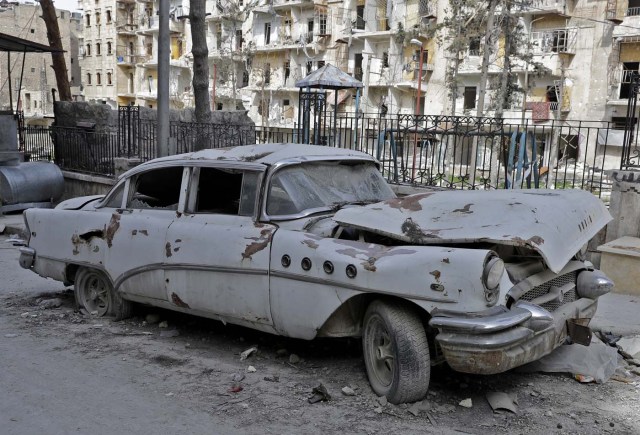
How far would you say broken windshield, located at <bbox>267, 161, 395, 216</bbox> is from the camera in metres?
5.17

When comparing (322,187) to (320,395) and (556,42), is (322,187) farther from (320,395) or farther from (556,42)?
(556,42)

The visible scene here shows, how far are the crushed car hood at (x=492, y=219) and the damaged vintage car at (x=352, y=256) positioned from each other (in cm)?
1

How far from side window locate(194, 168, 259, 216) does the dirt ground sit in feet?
4.06

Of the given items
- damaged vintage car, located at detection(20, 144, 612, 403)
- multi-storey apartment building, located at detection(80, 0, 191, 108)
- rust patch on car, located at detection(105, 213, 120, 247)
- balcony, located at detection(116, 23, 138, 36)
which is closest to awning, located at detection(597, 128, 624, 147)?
damaged vintage car, located at detection(20, 144, 612, 403)

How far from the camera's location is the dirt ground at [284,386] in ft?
13.6

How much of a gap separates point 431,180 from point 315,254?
5.43 metres

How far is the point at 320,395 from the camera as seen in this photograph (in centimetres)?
453

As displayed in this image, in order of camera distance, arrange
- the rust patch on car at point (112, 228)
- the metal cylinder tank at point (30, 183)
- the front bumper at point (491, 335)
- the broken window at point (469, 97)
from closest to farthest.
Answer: the front bumper at point (491, 335) < the rust patch on car at point (112, 228) < the metal cylinder tank at point (30, 183) < the broken window at point (469, 97)

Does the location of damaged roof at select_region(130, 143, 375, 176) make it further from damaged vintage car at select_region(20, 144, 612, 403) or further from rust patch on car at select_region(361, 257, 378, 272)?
rust patch on car at select_region(361, 257, 378, 272)

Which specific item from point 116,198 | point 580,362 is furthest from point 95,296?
point 580,362

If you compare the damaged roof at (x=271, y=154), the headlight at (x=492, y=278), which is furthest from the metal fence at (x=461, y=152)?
the headlight at (x=492, y=278)

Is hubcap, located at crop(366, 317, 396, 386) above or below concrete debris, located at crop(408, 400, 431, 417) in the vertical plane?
above

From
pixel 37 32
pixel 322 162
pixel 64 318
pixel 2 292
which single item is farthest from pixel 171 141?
pixel 37 32

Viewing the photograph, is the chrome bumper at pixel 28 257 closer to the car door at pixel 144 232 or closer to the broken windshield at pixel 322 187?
the car door at pixel 144 232
